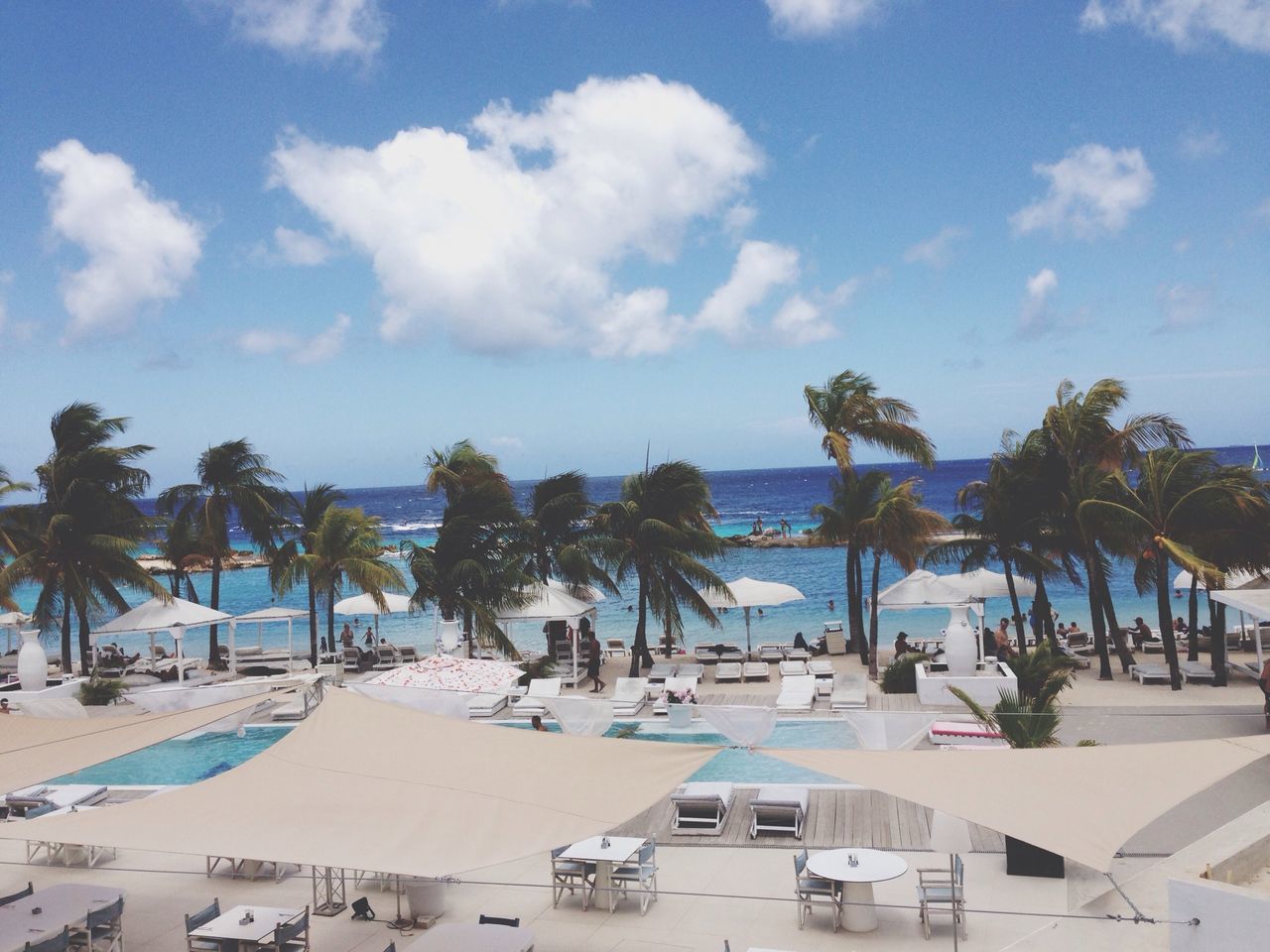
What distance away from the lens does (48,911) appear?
29.7 feet

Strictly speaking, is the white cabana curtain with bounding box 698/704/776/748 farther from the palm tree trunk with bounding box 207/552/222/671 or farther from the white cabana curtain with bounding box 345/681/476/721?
the palm tree trunk with bounding box 207/552/222/671

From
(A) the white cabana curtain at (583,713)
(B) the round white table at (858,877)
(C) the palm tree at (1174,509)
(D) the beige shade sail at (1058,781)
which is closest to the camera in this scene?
(D) the beige shade sail at (1058,781)

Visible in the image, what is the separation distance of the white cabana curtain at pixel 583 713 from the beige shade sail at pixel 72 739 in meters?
5.28

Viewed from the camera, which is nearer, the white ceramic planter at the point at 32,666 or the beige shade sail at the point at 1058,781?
the beige shade sail at the point at 1058,781

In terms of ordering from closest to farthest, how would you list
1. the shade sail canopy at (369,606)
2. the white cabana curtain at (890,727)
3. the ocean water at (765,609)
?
the white cabana curtain at (890,727) < the shade sail canopy at (369,606) < the ocean water at (765,609)

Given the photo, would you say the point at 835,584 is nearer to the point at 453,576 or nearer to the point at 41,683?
the point at 453,576

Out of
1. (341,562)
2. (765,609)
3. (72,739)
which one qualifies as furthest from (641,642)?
(765,609)

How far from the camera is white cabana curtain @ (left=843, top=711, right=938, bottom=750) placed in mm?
11336

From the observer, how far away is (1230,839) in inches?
315

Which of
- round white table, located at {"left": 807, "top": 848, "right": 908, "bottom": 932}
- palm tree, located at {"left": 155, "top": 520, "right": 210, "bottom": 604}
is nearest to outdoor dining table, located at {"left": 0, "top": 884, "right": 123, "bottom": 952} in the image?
round white table, located at {"left": 807, "top": 848, "right": 908, "bottom": 932}

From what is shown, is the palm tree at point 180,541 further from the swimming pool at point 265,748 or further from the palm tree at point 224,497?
the swimming pool at point 265,748

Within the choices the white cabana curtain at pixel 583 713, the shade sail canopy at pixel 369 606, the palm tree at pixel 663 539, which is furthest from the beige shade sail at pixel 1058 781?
the shade sail canopy at pixel 369 606

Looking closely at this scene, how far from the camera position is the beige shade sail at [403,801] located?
7047 mm

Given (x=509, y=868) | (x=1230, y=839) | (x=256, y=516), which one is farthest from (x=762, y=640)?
(x=1230, y=839)
